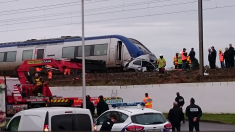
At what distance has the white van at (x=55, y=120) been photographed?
12.4 metres

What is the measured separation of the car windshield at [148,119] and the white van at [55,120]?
2708 mm

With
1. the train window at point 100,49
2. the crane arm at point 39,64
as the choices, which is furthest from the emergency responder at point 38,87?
the train window at point 100,49

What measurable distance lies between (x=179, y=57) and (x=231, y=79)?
5.95 meters

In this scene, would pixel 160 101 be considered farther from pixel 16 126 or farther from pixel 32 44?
pixel 16 126

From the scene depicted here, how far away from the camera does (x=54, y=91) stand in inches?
1383

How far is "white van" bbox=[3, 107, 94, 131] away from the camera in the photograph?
1245 cm

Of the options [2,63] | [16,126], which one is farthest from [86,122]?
[2,63]

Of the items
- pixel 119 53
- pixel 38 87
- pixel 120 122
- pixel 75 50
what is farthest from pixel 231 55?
pixel 120 122

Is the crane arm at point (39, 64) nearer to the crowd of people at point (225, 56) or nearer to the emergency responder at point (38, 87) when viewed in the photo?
the emergency responder at point (38, 87)

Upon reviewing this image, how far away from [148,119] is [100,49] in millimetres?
20824

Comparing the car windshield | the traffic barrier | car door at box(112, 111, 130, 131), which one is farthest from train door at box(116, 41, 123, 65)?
the car windshield

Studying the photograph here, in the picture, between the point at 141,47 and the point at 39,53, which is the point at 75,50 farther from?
the point at 141,47

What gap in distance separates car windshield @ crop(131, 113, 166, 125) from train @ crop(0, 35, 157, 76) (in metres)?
19.3

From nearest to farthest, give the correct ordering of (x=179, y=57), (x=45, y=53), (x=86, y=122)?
(x=86, y=122) → (x=179, y=57) → (x=45, y=53)
